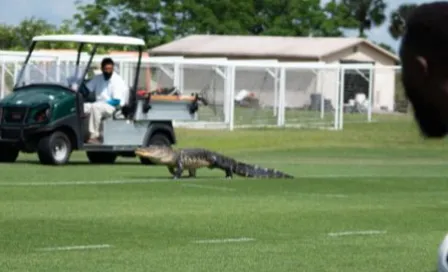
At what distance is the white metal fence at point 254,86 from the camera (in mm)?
41938

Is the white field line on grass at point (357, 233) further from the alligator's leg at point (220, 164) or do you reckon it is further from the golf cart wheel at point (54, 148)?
the golf cart wheel at point (54, 148)

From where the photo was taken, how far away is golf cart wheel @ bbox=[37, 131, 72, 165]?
22.8m

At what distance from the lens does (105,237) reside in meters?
11.3

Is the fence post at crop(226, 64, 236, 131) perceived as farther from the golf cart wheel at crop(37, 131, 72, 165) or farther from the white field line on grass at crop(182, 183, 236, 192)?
the white field line on grass at crop(182, 183, 236, 192)

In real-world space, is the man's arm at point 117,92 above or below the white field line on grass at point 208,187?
above

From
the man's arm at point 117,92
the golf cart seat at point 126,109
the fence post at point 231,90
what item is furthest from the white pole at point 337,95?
the man's arm at point 117,92

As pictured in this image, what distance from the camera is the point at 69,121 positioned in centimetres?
2309

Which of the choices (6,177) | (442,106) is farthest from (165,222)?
(442,106)

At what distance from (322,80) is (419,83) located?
48.1m

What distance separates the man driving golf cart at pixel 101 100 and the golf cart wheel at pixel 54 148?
60cm

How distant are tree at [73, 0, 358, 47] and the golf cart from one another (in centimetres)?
5802

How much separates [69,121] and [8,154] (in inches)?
62.4

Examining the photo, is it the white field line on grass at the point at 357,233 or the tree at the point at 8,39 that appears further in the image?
the tree at the point at 8,39

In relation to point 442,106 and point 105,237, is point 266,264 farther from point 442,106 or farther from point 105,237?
point 442,106
